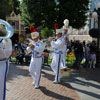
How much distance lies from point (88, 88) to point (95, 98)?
1.13m

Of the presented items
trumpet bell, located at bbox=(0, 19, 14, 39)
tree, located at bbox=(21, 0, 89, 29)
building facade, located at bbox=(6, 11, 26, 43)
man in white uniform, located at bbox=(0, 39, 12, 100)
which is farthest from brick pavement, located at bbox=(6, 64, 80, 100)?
building facade, located at bbox=(6, 11, 26, 43)

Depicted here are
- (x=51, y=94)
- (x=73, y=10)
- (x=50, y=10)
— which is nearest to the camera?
(x=51, y=94)

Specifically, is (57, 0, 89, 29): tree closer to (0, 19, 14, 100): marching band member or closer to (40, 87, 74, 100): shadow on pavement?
(40, 87, 74, 100): shadow on pavement

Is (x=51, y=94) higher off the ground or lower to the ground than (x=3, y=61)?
lower

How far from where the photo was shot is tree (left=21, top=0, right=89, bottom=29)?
15781 millimetres

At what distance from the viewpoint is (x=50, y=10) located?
1608cm

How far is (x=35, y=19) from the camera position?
1619 centimetres

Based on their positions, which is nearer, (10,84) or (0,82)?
(0,82)

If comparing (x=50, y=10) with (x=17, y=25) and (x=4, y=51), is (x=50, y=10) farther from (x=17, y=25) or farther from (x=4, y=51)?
(x=17, y=25)

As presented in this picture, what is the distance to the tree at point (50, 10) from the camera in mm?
15781

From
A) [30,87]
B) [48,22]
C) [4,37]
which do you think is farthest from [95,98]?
[48,22]

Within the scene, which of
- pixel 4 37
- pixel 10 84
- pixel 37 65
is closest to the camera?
pixel 4 37

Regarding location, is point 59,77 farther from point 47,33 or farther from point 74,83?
point 47,33

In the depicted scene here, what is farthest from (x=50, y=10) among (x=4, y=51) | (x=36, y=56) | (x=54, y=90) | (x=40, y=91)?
(x=4, y=51)
